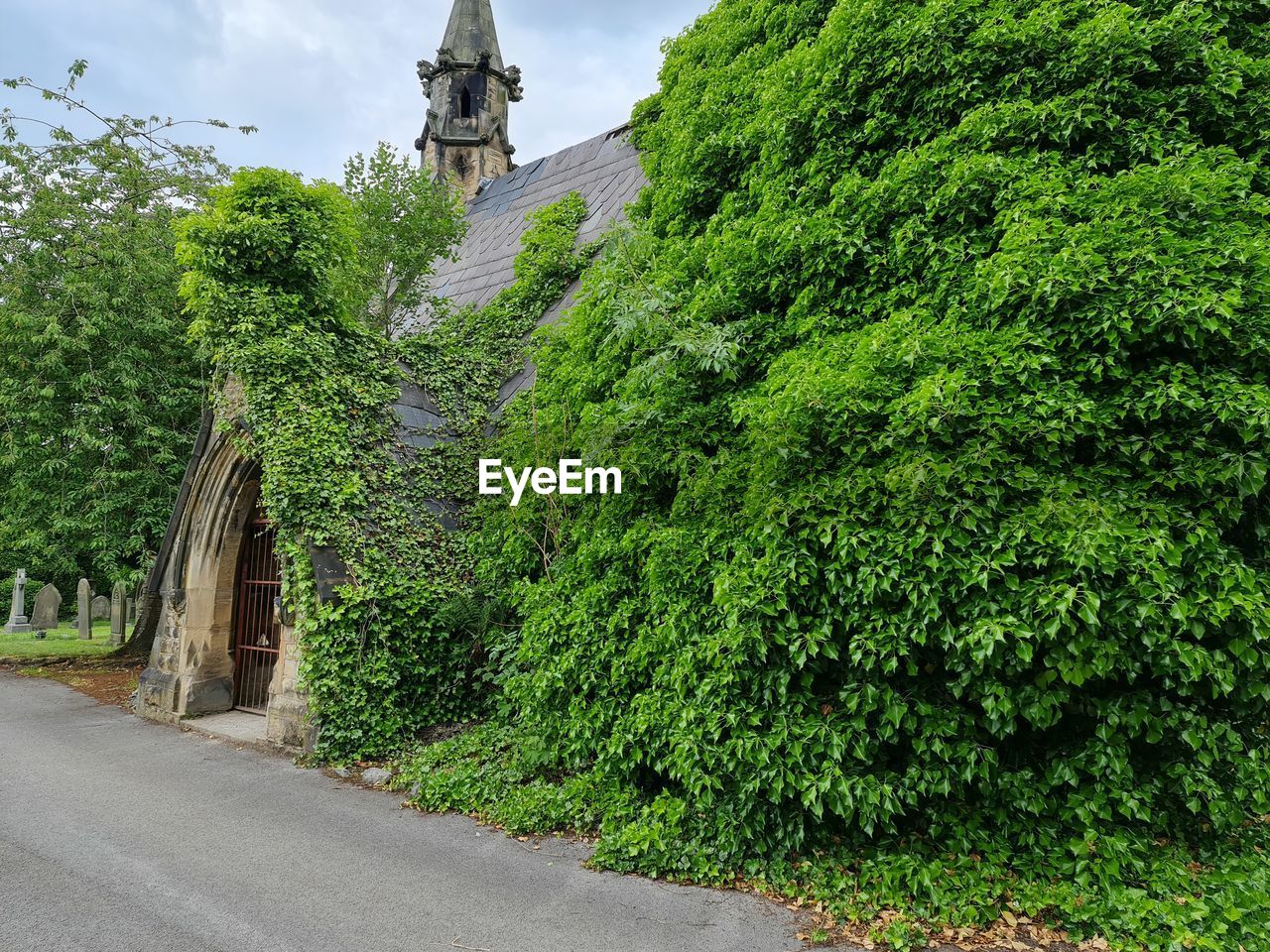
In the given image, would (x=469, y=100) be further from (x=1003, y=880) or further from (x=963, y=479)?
(x=1003, y=880)

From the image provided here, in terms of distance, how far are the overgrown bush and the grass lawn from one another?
42.8 ft

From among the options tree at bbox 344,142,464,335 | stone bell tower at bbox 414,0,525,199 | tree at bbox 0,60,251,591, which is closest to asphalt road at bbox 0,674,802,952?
tree at bbox 0,60,251,591

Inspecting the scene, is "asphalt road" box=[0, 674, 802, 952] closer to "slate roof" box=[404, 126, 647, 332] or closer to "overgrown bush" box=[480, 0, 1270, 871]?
"overgrown bush" box=[480, 0, 1270, 871]

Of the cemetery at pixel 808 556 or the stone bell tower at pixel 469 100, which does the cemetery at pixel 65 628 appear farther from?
the stone bell tower at pixel 469 100

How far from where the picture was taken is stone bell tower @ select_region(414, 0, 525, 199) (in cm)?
2038

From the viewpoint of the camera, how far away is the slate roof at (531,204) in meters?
11.2

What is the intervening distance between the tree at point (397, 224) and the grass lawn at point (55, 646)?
9013 millimetres

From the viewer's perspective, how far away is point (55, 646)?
1524cm

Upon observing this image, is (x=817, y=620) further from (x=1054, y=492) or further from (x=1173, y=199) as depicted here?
(x=1173, y=199)

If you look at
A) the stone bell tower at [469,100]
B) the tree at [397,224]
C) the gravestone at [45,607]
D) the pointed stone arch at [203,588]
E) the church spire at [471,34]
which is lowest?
the gravestone at [45,607]

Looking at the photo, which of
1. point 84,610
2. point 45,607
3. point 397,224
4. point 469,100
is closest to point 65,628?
point 45,607

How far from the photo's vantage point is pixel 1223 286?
3.72m

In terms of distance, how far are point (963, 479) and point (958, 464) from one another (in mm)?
85

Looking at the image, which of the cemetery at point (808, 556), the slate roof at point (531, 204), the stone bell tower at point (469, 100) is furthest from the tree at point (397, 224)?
the stone bell tower at point (469, 100)
